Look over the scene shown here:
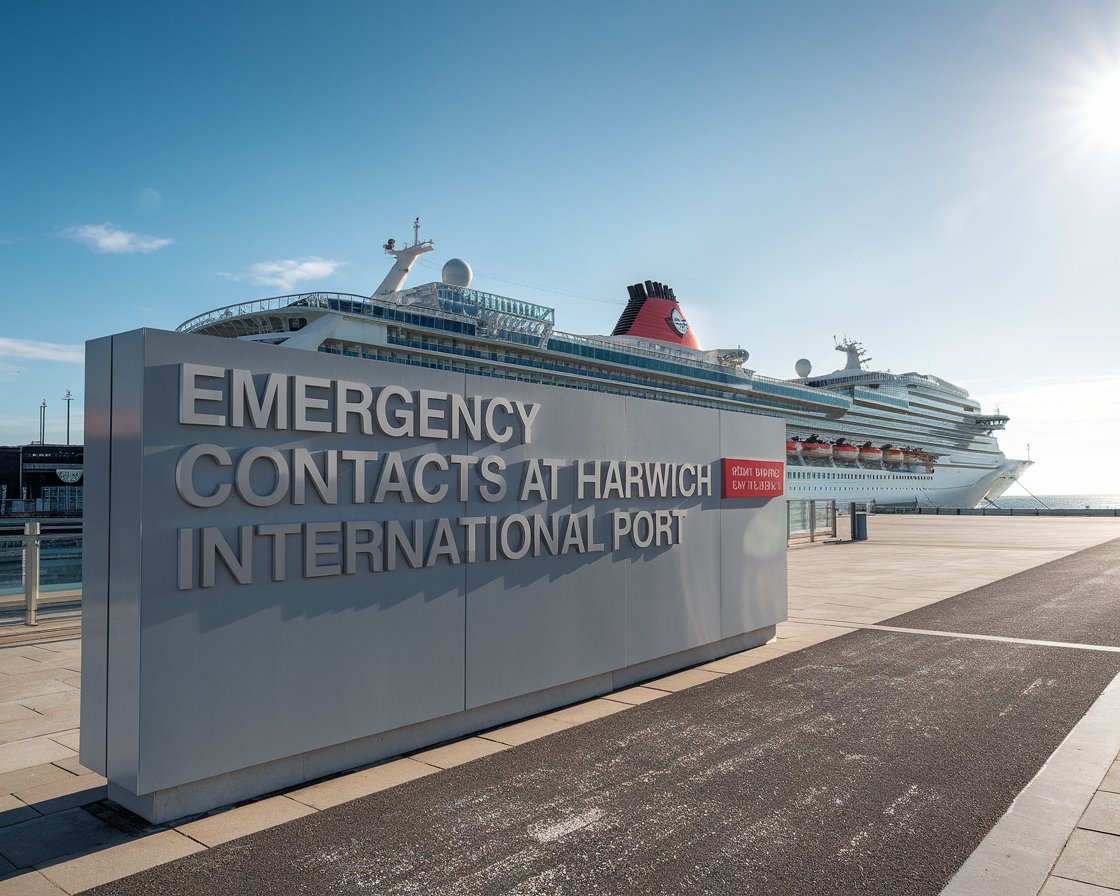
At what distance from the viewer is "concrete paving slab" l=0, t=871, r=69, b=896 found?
3.29m

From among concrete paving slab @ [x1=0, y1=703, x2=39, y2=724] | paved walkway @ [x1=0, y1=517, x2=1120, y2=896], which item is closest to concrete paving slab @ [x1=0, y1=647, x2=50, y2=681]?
paved walkway @ [x1=0, y1=517, x2=1120, y2=896]

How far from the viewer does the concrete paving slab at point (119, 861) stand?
3.42 meters

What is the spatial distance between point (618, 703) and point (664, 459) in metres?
2.29

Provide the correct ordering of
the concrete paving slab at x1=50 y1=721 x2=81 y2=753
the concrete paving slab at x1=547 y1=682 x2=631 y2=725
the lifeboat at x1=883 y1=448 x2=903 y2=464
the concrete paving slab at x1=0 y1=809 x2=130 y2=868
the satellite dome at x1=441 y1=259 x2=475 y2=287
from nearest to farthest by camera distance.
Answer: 1. the concrete paving slab at x1=0 y1=809 x2=130 y2=868
2. the concrete paving slab at x1=50 y1=721 x2=81 y2=753
3. the concrete paving slab at x1=547 y1=682 x2=631 y2=725
4. the satellite dome at x1=441 y1=259 x2=475 y2=287
5. the lifeboat at x1=883 y1=448 x2=903 y2=464

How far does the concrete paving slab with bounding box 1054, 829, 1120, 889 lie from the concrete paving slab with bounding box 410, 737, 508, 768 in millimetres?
3201

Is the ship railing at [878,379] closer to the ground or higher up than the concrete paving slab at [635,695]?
higher up

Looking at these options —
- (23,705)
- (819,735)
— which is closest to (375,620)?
(819,735)

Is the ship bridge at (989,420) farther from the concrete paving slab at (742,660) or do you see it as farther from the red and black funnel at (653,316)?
the concrete paving slab at (742,660)

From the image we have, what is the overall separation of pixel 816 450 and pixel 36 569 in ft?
200

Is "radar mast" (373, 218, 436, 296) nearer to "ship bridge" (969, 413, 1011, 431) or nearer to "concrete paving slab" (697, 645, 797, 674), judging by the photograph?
"concrete paving slab" (697, 645, 797, 674)

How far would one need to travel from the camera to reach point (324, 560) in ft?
15.3

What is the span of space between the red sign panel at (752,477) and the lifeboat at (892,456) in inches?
2640

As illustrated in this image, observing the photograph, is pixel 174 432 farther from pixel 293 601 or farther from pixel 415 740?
pixel 415 740

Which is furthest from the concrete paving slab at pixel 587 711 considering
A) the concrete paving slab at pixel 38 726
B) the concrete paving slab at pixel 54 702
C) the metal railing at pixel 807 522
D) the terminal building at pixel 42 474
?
the terminal building at pixel 42 474
